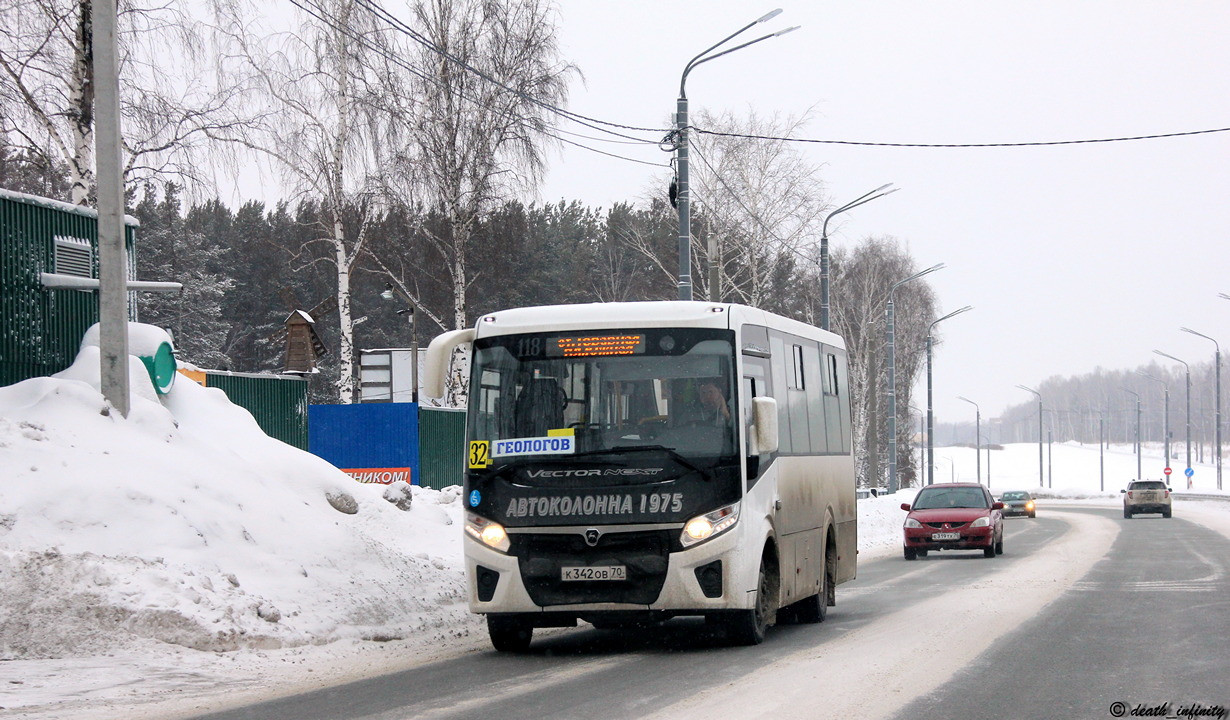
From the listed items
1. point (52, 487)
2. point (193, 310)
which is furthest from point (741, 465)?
point (193, 310)

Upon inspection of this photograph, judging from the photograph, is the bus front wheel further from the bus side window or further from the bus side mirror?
the bus side window

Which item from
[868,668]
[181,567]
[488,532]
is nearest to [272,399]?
[181,567]

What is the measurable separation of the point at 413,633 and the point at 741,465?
3.78 meters

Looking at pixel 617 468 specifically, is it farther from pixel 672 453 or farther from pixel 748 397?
pixel 748 397

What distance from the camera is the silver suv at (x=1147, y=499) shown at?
5472cm

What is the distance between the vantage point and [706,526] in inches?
440

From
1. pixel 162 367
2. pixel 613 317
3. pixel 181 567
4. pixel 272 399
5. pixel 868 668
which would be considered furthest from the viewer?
pixel 272 399

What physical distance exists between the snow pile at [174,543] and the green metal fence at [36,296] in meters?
0.67

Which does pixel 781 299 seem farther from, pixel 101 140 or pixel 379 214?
pixel 101 140

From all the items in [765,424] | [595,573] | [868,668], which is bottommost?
[868,668]

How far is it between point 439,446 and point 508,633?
62.7 ft

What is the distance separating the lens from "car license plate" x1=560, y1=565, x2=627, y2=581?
11.1m

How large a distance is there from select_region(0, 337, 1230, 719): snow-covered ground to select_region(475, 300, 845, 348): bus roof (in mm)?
2749

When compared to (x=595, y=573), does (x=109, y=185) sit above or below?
above
